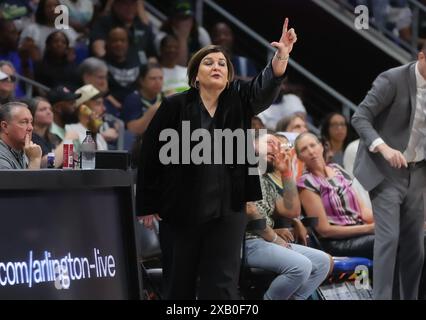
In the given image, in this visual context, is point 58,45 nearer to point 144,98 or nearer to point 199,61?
point 144,98

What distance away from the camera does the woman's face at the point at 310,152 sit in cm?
751

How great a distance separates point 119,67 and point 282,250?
3718mm

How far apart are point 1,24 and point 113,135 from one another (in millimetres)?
1449

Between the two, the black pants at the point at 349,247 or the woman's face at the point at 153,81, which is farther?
the woman's face at the point at 153,81

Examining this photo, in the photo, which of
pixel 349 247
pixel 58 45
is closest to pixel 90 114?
pixel 58 45

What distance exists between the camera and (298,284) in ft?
21.2

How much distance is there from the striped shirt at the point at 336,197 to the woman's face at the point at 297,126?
0.80 m

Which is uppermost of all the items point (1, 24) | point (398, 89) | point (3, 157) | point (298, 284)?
point (1, 24)

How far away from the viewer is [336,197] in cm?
750

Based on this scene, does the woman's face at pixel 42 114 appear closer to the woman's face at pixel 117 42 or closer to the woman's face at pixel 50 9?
the woman's face at pixel 50 9

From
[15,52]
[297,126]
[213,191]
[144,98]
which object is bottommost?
[213,191]

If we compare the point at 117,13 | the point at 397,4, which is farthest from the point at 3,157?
the point at 397,4

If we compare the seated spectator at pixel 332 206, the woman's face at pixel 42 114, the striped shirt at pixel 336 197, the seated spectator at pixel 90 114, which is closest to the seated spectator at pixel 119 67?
the seated spectator at pixel 90 114

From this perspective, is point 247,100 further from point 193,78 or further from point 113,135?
point 113,135
